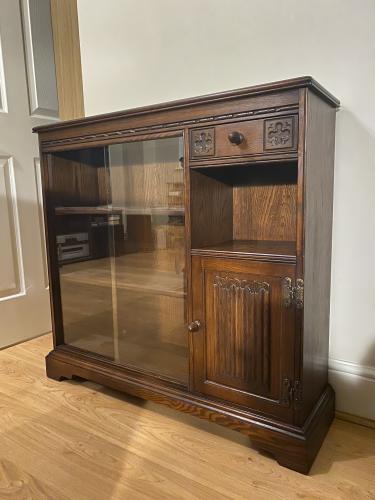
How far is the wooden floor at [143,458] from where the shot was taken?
945mm

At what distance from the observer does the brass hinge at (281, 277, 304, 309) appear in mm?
936

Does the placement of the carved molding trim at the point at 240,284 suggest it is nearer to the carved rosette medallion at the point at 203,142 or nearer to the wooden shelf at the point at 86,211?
the carved rosette medallion at the point at 203,142

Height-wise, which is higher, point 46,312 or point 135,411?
point 46,312

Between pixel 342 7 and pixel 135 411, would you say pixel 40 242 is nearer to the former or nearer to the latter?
pixel 135 411

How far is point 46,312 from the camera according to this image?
6.72 feet

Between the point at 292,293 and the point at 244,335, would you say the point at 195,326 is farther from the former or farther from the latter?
the point at 292,293

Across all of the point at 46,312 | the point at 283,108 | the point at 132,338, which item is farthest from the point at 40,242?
the point at 283,108

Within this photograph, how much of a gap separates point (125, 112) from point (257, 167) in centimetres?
45

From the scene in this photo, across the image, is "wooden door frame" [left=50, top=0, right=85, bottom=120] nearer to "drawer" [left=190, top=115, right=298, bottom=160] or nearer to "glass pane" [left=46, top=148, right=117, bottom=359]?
"glass pane" [left=46, top=148, right=117, bottom=359]

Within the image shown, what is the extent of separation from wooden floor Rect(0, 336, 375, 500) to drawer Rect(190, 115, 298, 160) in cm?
83

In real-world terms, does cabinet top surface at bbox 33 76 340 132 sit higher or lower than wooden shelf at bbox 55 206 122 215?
higher

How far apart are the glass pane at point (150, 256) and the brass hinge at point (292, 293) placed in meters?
0.34

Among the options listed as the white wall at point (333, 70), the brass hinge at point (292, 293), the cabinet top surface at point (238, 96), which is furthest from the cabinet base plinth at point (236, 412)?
the cabinet top surface at point (238, 96)

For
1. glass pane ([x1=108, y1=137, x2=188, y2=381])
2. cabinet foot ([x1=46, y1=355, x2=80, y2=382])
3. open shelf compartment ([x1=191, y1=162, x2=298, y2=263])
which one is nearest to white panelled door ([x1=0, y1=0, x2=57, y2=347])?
cabinet foot ([x1=46, y1=355, x2=80, y2=382])
